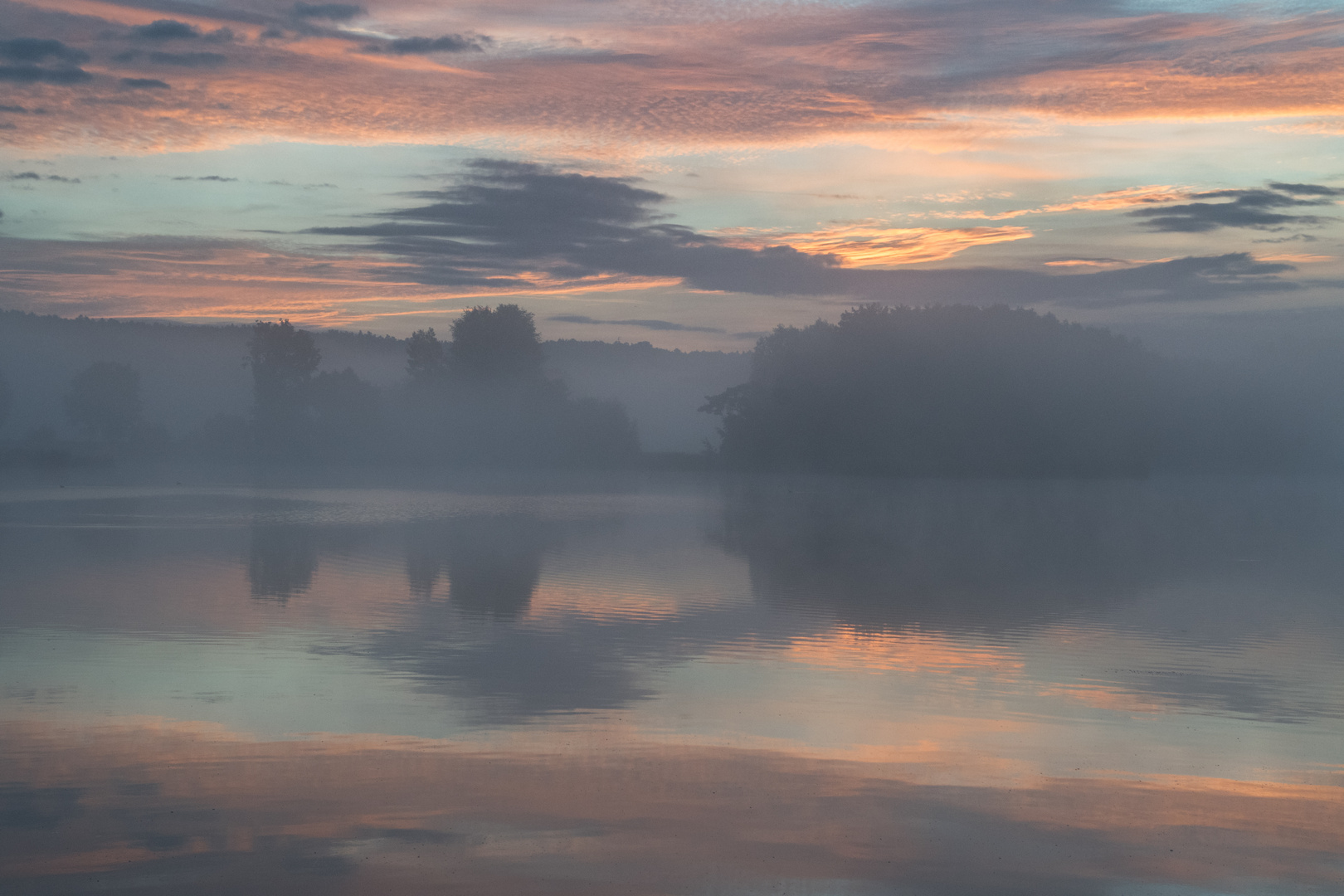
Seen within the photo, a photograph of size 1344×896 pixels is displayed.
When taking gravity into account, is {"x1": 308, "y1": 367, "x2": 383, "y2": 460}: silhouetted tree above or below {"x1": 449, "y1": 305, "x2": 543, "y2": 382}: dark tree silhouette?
below

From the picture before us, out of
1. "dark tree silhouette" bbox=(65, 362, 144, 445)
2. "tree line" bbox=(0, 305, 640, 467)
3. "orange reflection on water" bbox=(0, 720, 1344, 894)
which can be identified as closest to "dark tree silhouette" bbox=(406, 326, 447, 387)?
"tree line" bbox=(0, 305, 640, 467)

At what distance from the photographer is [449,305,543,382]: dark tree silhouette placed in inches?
3511

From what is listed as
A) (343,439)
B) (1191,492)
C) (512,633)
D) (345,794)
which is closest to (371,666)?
(512,633)

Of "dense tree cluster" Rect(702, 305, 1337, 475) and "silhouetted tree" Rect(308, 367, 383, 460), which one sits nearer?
"dense tree cluster" Rect(702, 305, 1337, 475)

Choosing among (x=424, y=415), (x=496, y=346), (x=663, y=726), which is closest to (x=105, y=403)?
(x=424, y=415)

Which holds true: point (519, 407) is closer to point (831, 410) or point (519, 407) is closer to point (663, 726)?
point (831, 410)

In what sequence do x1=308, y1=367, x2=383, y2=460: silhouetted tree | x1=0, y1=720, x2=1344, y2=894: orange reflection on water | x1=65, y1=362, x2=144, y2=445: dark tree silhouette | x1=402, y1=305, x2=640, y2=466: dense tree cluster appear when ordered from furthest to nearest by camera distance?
x1=65, y1=362, x2=144, y2=445: dark tree silhouette
x1=308, y1=367, x2=383, y2=460: silhouetted tree
x1=402, y1=305, x2=640, y2=466: dense tree cluster
x1=0, y1=720, x2=1344, y2=894: orange reflection on water

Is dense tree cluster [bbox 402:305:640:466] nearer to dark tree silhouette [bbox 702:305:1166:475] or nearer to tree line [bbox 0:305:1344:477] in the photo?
tree line [bbox 0:305:1344:477]

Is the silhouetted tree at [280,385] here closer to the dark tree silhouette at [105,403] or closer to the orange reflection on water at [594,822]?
the dark tree silhouette at [105,403]

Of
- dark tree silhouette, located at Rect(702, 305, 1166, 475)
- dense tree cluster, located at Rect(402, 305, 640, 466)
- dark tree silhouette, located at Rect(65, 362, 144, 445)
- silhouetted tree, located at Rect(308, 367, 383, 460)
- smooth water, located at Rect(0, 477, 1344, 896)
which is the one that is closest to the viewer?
smooth water, located at Rect(0, 477, 1344, 896)

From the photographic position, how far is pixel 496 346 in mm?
89250

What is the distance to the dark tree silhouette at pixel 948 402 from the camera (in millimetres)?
75625

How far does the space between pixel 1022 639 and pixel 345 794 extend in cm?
942

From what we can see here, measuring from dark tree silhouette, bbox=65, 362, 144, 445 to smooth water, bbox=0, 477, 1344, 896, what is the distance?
85029 mm
